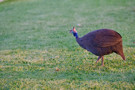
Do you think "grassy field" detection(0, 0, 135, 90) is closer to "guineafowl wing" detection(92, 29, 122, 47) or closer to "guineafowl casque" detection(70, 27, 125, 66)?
"guineafowl casque" detection(70, 27, 125, 66)

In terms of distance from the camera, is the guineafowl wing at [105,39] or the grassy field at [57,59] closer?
the grassy field at [57,59]

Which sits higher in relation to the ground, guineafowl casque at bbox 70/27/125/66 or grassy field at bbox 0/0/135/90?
guineafowl casque at bbox 70/27/125/66

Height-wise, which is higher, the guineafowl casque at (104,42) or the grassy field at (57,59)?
the guineafowl casque at (104,42)

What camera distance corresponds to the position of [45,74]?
500 centimetres

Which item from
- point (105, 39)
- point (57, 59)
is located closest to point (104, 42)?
point (105, 39)

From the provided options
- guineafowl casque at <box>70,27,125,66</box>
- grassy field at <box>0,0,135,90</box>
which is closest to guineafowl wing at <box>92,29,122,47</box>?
guineafowl casque at <box>70,27,125,66</box>

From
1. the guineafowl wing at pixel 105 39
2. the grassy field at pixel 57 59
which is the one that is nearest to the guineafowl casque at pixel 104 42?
the guineafowl wing at pixel 105 39

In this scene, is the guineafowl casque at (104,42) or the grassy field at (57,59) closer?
the grassy field at (57,59)

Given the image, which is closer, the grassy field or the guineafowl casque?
the grassy field

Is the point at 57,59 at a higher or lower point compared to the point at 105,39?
lower

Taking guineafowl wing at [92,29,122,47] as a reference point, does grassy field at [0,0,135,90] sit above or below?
below

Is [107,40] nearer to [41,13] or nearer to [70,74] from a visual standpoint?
[70,74]

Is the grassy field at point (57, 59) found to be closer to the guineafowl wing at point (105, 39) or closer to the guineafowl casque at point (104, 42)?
the guineafowl casque at point (104, 42)

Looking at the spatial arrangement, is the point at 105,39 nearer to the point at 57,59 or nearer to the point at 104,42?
the point at 104,42
